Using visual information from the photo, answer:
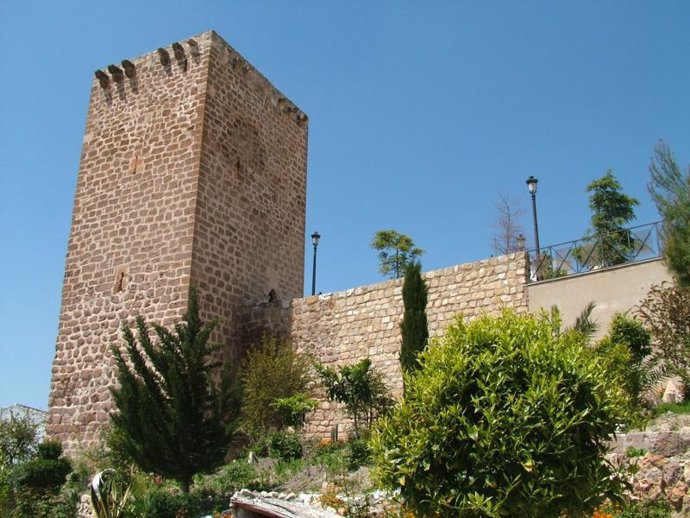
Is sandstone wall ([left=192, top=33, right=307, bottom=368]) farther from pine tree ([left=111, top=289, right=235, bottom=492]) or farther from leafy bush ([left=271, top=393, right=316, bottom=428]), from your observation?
pine tree ([left=111, top=289, right=235, bottom=492])

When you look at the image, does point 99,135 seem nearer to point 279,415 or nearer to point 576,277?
point 279,415

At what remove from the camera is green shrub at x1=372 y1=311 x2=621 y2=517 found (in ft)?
18.1

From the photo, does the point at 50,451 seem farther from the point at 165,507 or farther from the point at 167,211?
the point at 167,211

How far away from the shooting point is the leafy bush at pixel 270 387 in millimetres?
12797

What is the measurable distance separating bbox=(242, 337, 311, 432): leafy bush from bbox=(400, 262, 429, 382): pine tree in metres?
2.32

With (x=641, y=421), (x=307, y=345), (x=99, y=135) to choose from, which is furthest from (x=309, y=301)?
(x=641, y=421)

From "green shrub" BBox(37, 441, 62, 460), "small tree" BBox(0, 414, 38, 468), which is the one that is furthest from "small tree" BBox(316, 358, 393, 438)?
"small tree" BBox(0, 414, 38, 468)

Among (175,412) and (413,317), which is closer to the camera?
(175,412)

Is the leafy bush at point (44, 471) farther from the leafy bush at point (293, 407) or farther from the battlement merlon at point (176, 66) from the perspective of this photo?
the battlement merlon at point (176, 66)

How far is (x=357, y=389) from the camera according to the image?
11992mm

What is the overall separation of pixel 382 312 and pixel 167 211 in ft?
15.7

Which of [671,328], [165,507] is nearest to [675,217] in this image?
[671,328]

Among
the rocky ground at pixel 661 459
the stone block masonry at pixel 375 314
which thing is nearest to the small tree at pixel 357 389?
the stone block masonry at pixel 375 314

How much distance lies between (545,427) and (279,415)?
25.8 ft
